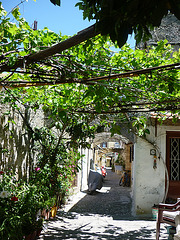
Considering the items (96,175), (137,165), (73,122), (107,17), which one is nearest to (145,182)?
(137,165)

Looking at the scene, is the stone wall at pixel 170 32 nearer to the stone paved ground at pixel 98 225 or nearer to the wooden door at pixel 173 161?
the wooden door at pixel 173 161

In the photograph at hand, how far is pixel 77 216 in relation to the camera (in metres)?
7.44

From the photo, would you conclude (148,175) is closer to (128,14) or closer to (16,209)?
(16,209)

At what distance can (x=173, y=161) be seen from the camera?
8.34 metres

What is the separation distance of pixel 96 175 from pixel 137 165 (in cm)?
568

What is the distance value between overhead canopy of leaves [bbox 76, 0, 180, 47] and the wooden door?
7405 millimetres

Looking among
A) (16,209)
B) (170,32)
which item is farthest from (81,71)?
(170,32)

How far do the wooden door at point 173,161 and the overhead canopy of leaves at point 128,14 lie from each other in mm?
7405

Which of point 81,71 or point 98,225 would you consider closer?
point 81,71

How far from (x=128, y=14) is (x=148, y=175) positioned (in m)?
7.39

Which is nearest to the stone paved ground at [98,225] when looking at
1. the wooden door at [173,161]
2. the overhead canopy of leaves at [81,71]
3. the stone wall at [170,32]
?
the wooden door at [173,161]

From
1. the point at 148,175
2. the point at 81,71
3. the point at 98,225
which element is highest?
the point at 81,71

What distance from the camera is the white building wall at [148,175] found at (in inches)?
312

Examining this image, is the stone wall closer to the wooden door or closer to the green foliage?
the wooden door
